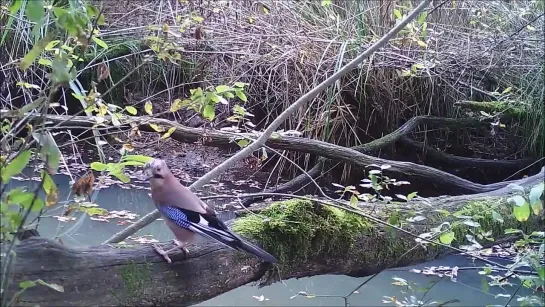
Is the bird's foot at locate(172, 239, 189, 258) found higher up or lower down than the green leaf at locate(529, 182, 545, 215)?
lower down

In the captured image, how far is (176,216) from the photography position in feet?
6.93

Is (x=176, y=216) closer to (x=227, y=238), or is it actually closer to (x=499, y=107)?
(x=227, y=238)

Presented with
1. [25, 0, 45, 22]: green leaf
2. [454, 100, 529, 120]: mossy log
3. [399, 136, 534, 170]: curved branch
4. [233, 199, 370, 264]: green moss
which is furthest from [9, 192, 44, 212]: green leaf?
[399, 136, 534, 170]: curved branch

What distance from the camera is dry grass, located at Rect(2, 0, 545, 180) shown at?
4.73 m

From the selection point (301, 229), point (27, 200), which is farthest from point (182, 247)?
point (27, 200)

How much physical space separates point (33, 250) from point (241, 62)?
11.3ft

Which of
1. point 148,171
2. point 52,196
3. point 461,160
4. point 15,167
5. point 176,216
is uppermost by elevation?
point 15,167

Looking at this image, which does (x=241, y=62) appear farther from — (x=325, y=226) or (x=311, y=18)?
(x=325, y=226)

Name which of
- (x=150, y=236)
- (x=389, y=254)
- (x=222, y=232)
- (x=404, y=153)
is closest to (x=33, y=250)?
(x=222, y=232)

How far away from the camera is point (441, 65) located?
477 centimetres

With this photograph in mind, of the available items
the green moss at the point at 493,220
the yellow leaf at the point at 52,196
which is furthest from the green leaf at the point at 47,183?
the green moss at the point at 493,220

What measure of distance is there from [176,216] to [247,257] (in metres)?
0.31

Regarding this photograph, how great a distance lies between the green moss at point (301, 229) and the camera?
7.71 feet

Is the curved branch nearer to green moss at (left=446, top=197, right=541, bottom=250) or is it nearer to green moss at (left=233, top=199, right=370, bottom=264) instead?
green moss at (left=446, top=197, right=541, bottom=250)
